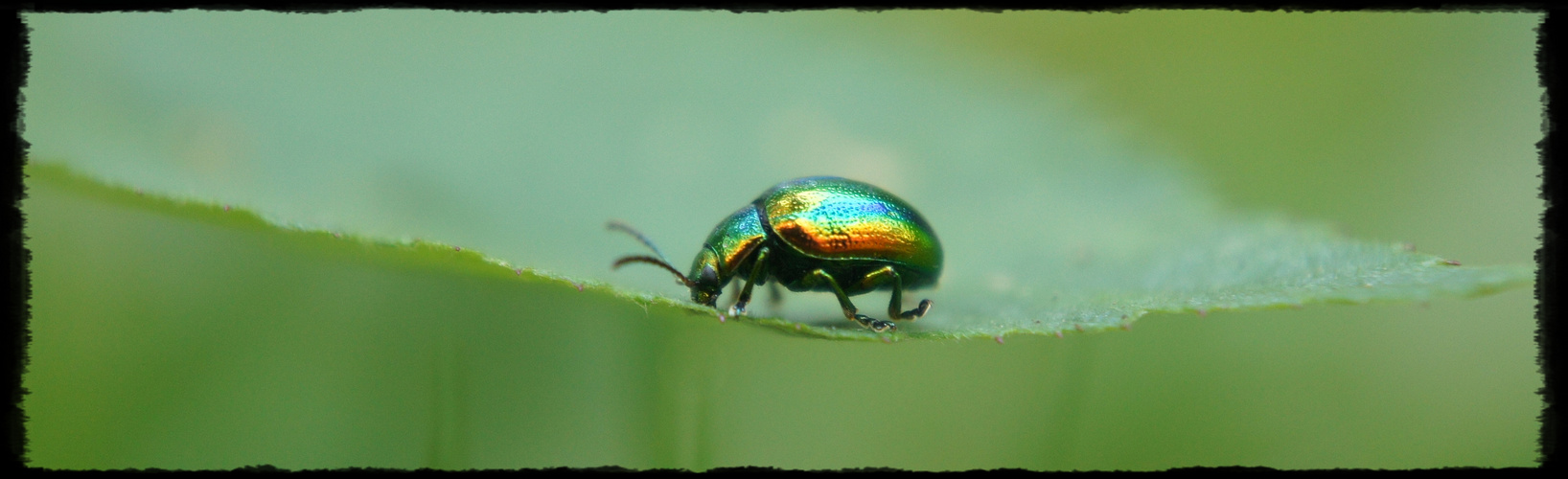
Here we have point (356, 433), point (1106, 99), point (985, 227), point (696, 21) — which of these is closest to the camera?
point (356, 433)

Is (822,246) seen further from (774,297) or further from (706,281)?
(774,297)

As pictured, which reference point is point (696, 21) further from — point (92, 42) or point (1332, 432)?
point (1332, 432)

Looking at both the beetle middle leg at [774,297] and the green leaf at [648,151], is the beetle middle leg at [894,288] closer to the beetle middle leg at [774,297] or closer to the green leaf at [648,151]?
the green leaf at [648,151]

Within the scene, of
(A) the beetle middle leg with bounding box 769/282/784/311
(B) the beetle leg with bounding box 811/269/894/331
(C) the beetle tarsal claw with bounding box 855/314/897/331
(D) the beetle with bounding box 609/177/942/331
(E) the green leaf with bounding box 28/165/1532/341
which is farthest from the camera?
(A) the beetle middle leg with bounding box 769/282/784/311

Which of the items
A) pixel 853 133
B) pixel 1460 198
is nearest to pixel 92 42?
pixel 853 133

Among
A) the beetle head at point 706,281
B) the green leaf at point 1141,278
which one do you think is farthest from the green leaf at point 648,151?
the beetle head at point 706,281

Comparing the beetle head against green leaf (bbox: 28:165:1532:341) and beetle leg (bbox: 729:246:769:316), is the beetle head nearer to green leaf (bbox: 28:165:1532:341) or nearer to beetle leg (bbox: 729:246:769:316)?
beetle leg (bbox: 729:246:769:316)

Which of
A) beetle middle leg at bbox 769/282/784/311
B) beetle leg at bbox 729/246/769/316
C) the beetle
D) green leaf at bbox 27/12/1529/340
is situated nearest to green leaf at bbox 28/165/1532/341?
green leaf at bbox 27/12/1529/340
